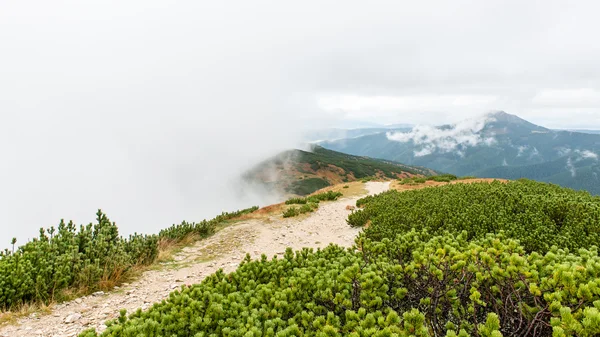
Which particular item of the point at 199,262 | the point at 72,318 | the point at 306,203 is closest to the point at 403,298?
the point at 72,318

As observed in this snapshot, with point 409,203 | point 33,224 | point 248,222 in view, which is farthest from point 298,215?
point 33,224

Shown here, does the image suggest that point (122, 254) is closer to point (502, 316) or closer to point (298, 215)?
point (502, 316)

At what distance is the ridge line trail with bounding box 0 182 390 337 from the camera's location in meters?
5.73

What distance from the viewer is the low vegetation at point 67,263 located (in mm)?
6340

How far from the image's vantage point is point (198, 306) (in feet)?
12.3

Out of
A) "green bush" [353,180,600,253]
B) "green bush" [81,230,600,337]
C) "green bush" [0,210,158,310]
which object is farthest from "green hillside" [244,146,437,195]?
"green bush" [81,230,600,337]

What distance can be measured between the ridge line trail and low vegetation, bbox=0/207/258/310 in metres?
0.44

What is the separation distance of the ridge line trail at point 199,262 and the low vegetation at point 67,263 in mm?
444

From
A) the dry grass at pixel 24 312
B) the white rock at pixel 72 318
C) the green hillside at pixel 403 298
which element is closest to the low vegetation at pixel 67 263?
the dry grass at pixel 24 312

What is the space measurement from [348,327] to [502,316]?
1.90 m

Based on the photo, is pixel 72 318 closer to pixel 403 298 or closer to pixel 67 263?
pixel 67 263

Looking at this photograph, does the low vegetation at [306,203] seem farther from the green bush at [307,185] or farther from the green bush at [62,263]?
the green bush at [307,185]

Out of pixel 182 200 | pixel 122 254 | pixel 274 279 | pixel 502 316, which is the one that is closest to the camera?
pixel 502 316

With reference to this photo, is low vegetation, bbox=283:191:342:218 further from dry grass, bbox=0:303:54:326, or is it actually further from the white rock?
dry grass, bbox=0:303:54:326
